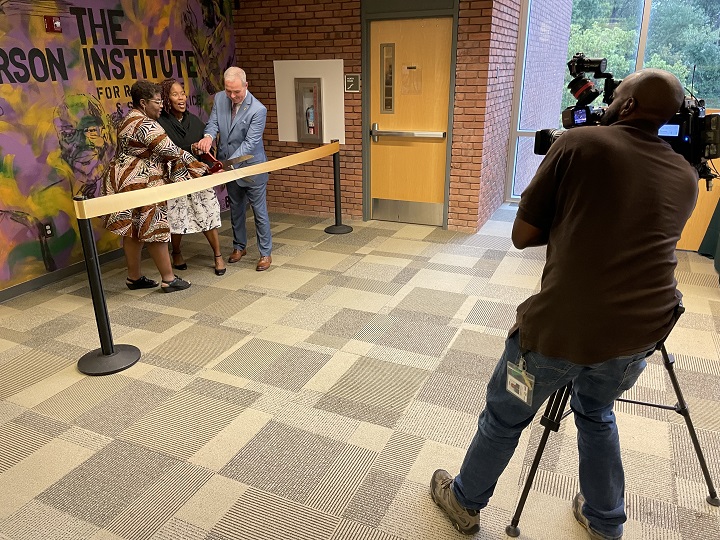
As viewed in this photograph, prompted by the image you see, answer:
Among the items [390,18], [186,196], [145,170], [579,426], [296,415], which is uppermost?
[390,18]

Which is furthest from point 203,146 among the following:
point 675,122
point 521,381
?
point 521,381

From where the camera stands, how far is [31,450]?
7.80ft

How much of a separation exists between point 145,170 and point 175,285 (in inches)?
35.3

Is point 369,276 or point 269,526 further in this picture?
point 369,276

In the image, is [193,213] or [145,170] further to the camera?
[193,213]

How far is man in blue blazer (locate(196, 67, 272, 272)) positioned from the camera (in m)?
4.12

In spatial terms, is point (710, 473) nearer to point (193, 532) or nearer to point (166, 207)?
point (193, 532)

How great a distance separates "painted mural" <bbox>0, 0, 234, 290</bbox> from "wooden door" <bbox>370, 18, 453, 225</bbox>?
6.69ft

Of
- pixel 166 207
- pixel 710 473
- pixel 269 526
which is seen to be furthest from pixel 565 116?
pixel 166 207

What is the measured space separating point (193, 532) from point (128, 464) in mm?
532

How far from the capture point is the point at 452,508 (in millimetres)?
1919

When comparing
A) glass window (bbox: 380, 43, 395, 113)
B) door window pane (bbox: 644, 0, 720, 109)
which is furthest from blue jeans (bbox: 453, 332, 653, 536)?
door window pane (bbox: 644, 0, 720, 109)

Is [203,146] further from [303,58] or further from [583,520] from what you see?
[583,520]

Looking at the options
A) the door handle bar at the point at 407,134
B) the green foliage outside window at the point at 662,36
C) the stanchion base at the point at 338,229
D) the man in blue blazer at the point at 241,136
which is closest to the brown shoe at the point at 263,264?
the man in blue blazer at the point at 241,136
